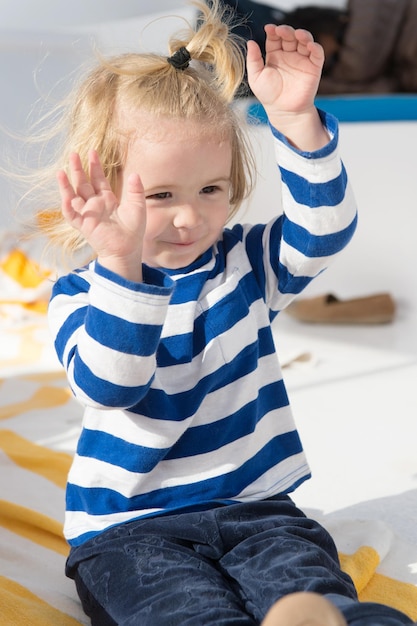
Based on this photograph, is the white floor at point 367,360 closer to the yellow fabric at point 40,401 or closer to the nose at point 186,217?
the nose at point 186,217

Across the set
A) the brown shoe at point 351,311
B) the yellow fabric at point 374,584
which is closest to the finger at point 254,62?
the yellow fabric at point 374,584

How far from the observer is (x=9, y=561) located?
3.55 ft

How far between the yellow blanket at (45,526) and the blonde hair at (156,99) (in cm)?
27

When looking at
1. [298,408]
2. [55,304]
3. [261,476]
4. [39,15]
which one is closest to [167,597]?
[261,476]

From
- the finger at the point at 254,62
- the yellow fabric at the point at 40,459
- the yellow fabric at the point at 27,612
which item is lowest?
the yellow fabric at the point at 40,459

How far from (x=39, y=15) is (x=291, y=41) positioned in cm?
83

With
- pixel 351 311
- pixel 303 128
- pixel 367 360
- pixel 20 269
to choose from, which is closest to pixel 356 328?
pixel 351 311

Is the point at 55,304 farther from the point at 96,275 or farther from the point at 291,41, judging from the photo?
the point at 291,41

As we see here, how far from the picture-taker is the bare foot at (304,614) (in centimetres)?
62

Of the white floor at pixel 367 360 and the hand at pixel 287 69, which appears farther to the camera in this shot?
the white floor at pixel 367 360

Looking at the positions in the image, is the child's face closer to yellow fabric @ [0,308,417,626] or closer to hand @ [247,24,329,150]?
hand @ [247,24,329,150]

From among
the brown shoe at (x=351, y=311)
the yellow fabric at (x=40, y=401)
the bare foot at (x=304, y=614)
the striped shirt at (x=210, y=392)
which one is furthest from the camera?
the brown shoe at (x=351, y=311)

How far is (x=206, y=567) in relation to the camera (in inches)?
33.6

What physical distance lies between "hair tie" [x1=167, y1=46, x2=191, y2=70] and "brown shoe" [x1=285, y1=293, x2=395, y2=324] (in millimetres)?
1417
